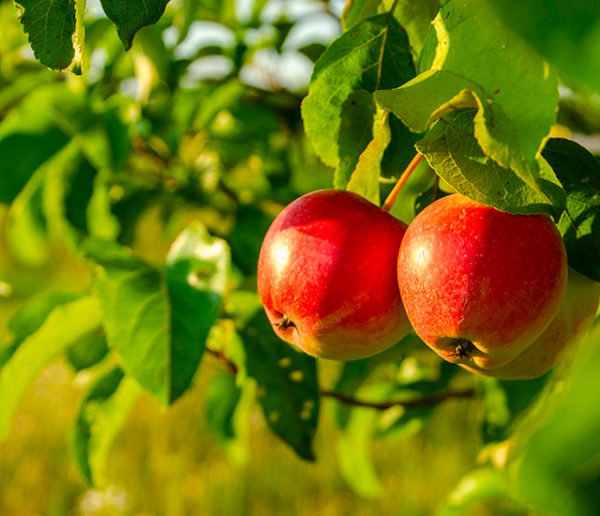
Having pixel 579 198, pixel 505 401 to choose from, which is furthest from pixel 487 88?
pixel 505 401

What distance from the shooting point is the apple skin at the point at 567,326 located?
71 cm

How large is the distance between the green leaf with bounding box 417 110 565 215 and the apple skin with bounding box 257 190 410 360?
11cm

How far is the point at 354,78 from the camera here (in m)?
0.76

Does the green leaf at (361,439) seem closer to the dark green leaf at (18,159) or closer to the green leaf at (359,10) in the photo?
the dark green leaf at (18,159)

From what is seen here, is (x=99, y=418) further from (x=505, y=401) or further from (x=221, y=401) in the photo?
(x=505, y=401)

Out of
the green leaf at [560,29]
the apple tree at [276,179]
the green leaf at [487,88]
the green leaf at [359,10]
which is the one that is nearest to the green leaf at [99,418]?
the apple tree at [276,179]

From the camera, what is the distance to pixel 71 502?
2826 millimetres

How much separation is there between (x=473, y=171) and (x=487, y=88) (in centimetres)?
8

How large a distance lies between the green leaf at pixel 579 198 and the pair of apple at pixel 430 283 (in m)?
0.03

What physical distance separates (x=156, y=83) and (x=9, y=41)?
380 mm

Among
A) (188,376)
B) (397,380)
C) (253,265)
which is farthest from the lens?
(397,380)

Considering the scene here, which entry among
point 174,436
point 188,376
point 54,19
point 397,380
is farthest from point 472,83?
point 174,436

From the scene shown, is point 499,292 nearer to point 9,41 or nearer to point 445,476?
point 9,41

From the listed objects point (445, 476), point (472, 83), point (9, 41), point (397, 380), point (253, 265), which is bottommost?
point (445, 476)
